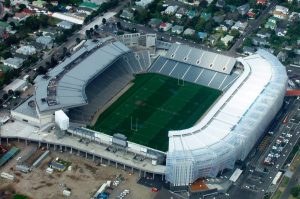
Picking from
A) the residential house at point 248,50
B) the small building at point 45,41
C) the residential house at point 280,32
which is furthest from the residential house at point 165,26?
the small building at point 45,41

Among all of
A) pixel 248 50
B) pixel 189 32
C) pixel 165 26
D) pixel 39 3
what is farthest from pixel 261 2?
pixel 39 3

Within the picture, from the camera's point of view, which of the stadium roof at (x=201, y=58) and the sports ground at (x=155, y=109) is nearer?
the sports ground at (x=155, y=109)

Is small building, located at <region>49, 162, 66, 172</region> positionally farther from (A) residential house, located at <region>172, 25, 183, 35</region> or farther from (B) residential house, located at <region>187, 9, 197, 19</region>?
(B) residential house, located at <region>187, 9, 197, 19</region>

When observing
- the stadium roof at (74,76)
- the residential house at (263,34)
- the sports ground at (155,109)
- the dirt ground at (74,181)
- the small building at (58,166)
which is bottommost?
the dirt ground at (74,181)

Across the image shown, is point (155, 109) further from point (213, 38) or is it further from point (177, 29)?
point (177, 29)

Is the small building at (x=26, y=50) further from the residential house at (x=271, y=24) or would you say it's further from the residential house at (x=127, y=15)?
the residential house at (x=271, y=24)

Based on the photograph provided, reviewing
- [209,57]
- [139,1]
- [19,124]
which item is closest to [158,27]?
[139,1]

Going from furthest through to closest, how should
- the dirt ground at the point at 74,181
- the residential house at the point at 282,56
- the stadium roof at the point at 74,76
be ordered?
the residential house at the point at 282,56 → the stadium roof at the point at 74,76 → the dirt ground at the point at 74,181
